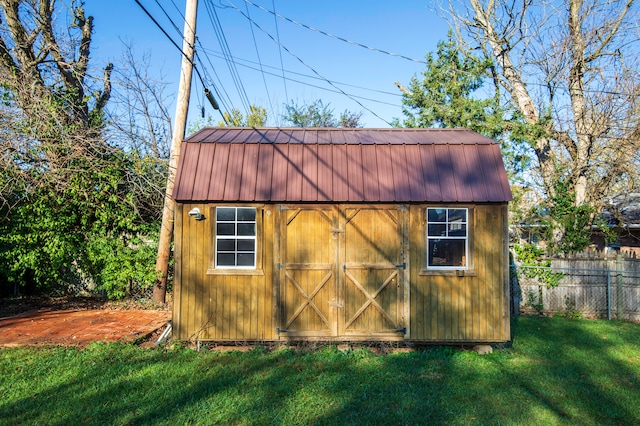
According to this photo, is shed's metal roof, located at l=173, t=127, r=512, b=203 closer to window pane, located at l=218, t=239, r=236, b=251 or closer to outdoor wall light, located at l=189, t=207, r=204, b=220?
outdoor wall light, located at l=189, t=207, r=204, b=220

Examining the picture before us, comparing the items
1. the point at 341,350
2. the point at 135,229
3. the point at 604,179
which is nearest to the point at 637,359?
the point at 341,350

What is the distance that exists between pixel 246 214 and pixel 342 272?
1.86 meters

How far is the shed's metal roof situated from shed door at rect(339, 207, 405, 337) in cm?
38

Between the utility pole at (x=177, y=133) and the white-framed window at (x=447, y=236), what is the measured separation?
17.8 feet

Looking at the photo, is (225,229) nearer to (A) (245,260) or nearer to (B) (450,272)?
(A) (245,260)

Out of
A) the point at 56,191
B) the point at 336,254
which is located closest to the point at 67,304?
the point at 56,191

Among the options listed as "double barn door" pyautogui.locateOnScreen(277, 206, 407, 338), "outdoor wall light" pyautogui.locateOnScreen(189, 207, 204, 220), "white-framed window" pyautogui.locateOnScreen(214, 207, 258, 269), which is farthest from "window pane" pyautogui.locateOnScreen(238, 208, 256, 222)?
"outdoor wall light" pyautogui.locateOnScreen(189, 207, 204, 220)

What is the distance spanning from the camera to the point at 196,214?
21.1ft

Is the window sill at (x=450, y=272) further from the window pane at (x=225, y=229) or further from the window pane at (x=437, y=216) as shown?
the window pane at (x=225, y=229)

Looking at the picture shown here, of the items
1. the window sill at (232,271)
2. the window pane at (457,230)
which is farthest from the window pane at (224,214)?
the window pane at (457,230)

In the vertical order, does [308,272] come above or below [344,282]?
above

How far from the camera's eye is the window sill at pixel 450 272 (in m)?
6.59

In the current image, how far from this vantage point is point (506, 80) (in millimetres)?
14062

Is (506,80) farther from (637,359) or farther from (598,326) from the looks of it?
(637,359)
